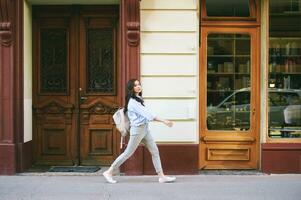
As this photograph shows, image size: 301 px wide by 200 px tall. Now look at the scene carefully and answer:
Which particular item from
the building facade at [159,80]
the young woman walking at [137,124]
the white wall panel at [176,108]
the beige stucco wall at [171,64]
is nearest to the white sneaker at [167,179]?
the young woman walking at [137,124]

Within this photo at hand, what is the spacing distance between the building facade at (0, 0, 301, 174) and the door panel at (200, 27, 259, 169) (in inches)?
0.7

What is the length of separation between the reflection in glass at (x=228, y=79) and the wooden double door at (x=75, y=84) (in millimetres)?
1854

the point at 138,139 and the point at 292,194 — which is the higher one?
the point at 138,139

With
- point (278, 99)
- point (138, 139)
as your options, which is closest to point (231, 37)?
point (278, 99)

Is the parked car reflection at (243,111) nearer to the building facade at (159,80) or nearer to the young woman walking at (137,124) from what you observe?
the building facade at (159,80)

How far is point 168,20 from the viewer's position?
10.2 metres

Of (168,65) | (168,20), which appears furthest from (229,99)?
(168,20)

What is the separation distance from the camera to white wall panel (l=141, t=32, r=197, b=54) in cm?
1022

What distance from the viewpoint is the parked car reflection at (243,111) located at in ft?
35.2

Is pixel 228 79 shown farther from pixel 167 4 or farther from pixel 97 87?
pixel 97 87

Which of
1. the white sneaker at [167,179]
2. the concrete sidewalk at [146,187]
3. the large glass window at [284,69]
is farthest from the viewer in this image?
the large glass window at [284,69]

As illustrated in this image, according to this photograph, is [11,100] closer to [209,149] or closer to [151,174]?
[151,174]

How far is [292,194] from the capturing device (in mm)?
8695

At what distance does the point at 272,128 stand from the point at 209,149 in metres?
1.24
